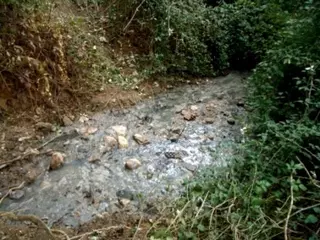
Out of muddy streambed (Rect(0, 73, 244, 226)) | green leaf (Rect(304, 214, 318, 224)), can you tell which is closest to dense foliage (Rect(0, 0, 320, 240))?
green leaf (Rect(304, 214, 318, 224))

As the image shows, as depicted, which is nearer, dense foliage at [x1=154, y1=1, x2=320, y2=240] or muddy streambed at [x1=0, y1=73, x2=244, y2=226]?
dense foliage at [x1=154, y1=1, x2=320, y2=240]

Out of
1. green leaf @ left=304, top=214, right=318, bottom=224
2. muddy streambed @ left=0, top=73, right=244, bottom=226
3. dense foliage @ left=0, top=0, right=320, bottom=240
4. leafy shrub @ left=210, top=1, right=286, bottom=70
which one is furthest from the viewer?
leafy shrub @ left=210, top=1, right=286, bottom=70

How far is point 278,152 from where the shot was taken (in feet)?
8.20

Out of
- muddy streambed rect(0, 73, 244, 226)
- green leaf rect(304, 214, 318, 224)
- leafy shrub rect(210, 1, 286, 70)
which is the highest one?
leafy shrub rect(210, 1, 286, 70)

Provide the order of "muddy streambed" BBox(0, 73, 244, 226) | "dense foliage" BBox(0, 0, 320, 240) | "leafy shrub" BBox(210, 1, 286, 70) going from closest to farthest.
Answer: "dense foliage" BBox(0, 0, 320, 240) < "muddy streambed" BBox(0, 73, 244, 226) < "leafy shrub" BBox(210, 1, 286, 70)

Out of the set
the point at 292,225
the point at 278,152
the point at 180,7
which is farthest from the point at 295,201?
the point at 180,7

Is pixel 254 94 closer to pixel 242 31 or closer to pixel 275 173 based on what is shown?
pixel 275 173

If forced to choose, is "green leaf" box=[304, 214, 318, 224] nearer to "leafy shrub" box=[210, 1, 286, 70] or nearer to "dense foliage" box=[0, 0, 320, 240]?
"dense foliage" box=[0, 0, 320, 240]

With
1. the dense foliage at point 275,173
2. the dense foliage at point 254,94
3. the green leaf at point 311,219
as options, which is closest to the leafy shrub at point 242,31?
the dense foliage at point 254,94

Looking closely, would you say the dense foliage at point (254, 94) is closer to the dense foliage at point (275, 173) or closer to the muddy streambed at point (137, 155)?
the dense foliage at point (275, 173)

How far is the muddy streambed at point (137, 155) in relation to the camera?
111 inches

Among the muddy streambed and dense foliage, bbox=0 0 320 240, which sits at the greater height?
dense foliage, bbox=0 0 320 240

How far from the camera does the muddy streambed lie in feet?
9.22

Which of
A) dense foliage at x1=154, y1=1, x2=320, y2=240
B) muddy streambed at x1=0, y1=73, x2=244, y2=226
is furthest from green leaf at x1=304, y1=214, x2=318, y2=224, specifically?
muddy streambed at x1=0, y1=73, x2=244, y2=226
